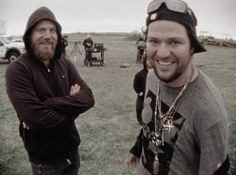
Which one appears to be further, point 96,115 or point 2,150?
point 96,115

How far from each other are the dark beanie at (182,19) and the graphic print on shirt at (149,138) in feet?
1.30

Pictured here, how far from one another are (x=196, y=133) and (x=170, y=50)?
46 cm

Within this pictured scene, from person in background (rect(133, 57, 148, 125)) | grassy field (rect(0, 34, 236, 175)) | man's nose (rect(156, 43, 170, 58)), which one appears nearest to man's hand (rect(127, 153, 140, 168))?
man's nose (rect(156, 43, 170, 58))

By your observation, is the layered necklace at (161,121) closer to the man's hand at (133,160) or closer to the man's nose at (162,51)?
the man's nose at (162,51)

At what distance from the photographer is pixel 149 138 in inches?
86.9

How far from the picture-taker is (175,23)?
1895 millimetres

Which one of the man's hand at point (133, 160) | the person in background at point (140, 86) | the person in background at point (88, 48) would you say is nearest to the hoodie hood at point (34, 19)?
the man's hand at point (133, 160)

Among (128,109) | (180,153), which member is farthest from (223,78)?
(180,153)

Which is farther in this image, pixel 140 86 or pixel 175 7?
pixel 140 86

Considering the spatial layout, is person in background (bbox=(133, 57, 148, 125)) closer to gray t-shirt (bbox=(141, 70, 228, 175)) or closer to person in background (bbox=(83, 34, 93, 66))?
gray t-shirt (bbox=(141, 70, 228, 175))

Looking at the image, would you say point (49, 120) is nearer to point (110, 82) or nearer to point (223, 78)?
point (110, 82)

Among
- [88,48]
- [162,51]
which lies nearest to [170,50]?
[162,51]

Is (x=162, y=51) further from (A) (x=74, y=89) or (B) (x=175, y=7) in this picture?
(A) (x=74, y=89)

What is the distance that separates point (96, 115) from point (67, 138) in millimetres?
5749
